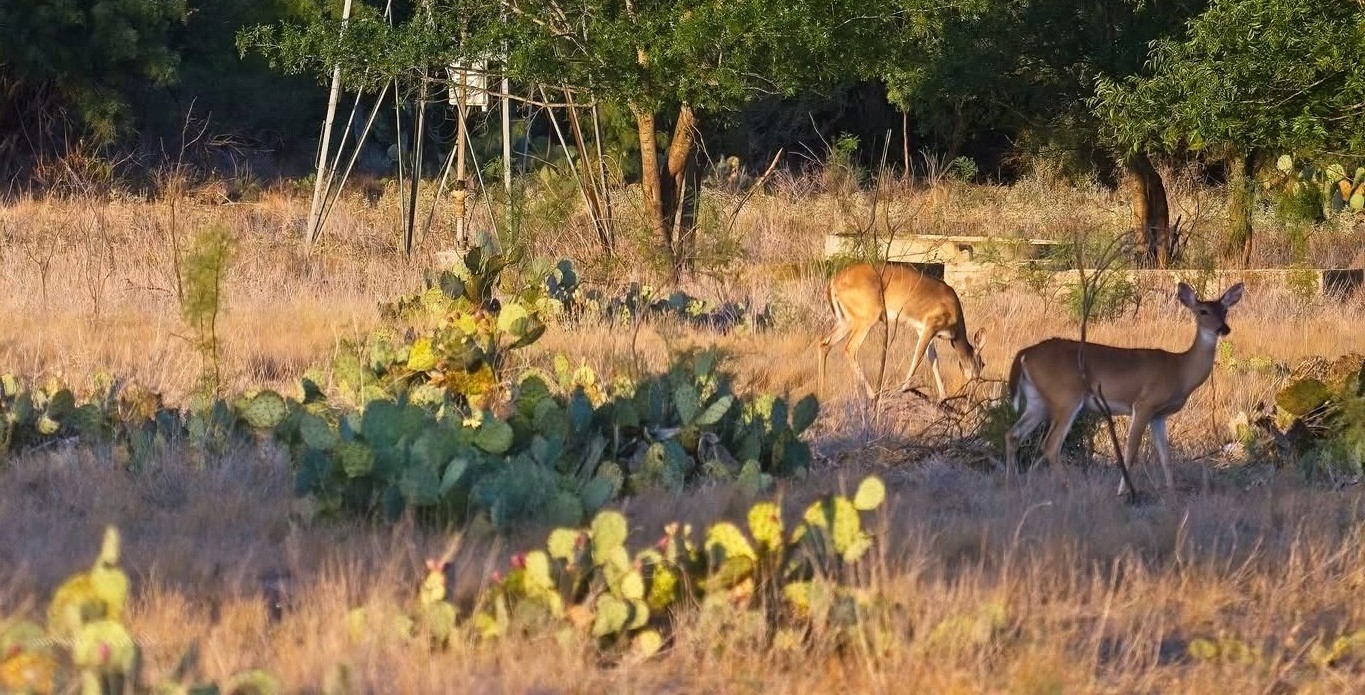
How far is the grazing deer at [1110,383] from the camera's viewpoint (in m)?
7.77

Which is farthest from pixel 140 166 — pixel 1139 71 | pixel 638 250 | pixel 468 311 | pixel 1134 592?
pixel 1134 592

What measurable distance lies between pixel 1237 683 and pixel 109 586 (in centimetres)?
271

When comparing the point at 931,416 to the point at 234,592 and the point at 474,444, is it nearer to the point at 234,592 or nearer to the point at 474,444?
the point at 474,444

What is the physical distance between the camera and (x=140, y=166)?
100 ft

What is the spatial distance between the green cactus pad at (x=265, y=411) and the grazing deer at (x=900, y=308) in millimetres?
5174

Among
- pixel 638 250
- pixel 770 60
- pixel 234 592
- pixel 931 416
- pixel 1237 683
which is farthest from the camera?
pixel 638 250

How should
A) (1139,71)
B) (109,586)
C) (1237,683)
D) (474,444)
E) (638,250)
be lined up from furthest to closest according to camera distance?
1. (1139,71)
2. (638,250)
3. (474,444)
4. (1237,683)
5. (109,586)

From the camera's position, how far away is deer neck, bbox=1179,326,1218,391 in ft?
26.3

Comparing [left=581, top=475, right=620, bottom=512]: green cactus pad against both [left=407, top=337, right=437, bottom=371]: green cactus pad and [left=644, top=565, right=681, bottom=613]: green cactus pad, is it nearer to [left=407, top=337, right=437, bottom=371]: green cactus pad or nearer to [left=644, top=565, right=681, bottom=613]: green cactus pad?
[left=644, top=565, right=681, bottom=613]: green cactus pad

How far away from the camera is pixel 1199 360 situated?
316 inches

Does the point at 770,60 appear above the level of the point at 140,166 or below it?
above

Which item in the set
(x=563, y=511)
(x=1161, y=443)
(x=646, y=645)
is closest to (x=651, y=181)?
(x=1161, y=443)

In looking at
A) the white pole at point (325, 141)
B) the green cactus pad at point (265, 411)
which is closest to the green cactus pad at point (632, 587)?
the green cactus pad at point (265, 411)

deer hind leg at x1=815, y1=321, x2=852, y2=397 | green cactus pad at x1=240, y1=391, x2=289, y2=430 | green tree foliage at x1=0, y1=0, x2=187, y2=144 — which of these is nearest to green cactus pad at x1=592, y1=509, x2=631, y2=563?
green cactus pad at x1=240, y1=391, x2=289, y2=430
